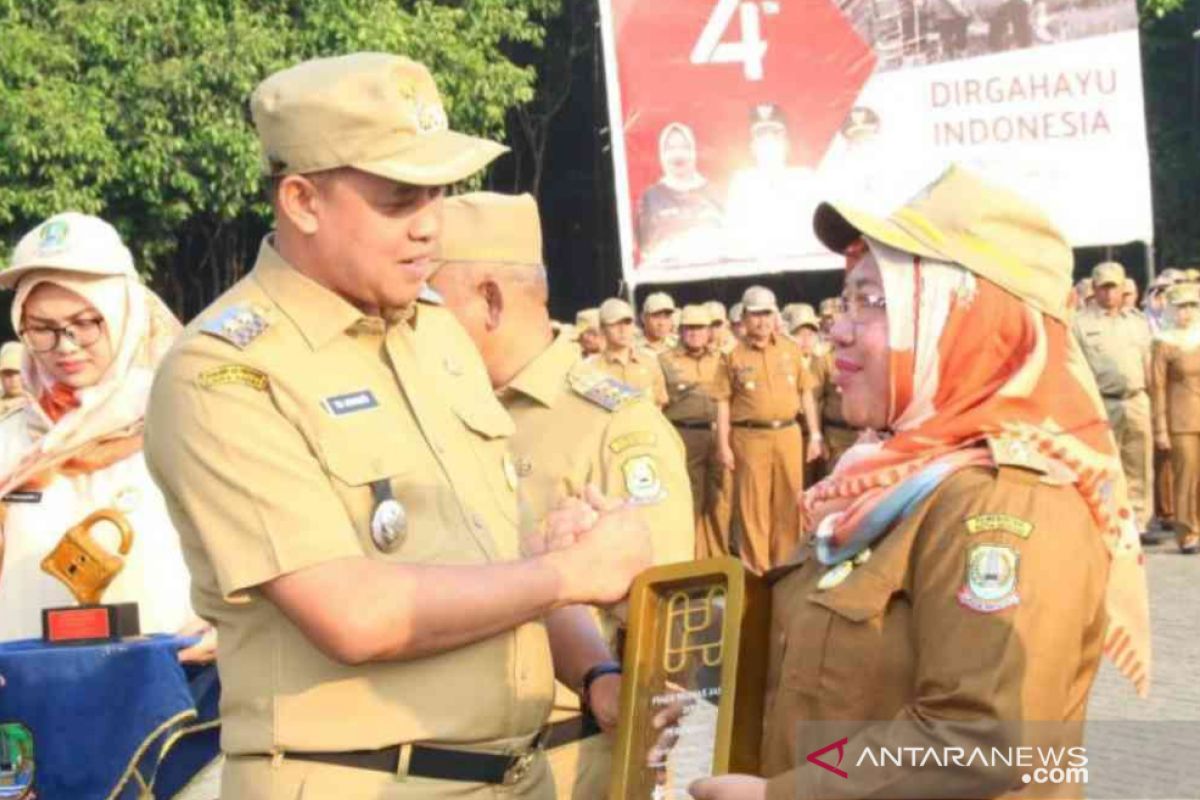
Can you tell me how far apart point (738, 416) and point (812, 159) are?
5.53 m

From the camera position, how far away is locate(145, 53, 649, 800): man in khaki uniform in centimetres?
322

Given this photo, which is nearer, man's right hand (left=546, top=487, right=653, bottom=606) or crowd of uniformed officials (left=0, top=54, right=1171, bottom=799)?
crowd of uniformed officials (left=0, top=54, right=1171, bottom=799)

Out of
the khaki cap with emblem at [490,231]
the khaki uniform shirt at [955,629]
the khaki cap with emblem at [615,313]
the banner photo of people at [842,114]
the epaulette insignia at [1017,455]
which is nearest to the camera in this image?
the khaki uniform shirt at [955,629]

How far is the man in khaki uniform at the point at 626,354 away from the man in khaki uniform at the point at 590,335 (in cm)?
26

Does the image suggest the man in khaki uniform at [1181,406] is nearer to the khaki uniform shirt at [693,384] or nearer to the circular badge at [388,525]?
the khaki uniform shirt at [693,384]

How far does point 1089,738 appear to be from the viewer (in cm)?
948

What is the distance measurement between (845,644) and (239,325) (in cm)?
103

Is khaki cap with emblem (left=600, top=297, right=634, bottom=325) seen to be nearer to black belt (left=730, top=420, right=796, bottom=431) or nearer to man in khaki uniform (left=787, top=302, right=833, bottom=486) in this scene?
man in khaki uniform (left=787, top=302, right=833, bottom=486)

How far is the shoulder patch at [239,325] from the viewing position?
3307mm

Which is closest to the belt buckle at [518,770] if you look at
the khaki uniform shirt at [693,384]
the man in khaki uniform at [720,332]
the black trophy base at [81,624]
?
the black trophy base at [81,624]

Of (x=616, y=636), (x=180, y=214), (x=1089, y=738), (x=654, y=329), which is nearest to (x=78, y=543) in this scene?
(x=616, y=636)

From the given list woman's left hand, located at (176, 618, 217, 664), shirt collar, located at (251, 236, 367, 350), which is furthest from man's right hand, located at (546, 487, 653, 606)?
woman's left hand, located at (176, 618, 217, 664)

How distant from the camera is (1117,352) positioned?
58.5ft

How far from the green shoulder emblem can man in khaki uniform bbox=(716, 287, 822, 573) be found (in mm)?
11885
